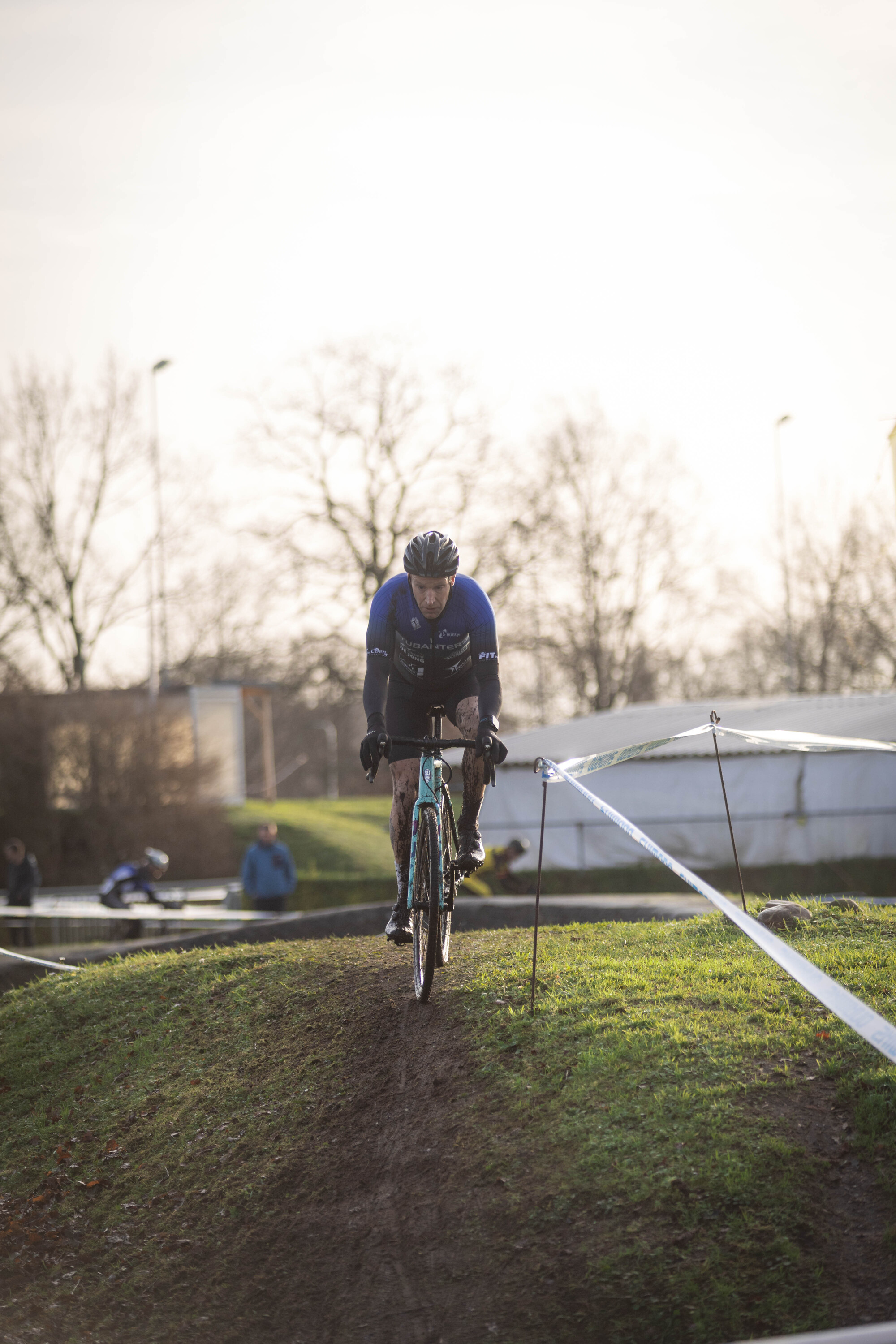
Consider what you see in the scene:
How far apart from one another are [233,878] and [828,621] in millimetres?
26658

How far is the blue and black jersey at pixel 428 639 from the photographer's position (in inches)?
260

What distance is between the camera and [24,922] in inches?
757

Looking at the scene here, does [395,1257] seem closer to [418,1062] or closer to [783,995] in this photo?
[418,1062]

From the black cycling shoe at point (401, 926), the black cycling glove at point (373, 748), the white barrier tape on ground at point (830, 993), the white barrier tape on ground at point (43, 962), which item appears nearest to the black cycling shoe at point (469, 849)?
the black cycling shoe at point (401, 926)

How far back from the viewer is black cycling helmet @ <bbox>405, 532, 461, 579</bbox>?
251 inches

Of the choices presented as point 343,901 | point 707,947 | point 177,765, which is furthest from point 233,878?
point 707,947

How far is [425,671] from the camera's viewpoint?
668 centimetres

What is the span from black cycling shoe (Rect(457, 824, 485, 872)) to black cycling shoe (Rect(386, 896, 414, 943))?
0.42m

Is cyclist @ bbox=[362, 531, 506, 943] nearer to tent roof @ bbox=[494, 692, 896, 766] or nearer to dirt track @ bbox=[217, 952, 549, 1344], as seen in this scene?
dirt track @ bbox=[217, 952, 549, 1344]

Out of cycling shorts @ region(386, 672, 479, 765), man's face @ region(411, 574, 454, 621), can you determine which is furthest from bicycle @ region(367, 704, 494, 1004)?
man's face @ region(411, 574, 454, 621)

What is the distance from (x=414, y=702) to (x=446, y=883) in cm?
112

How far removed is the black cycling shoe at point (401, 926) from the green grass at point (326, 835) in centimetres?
1954

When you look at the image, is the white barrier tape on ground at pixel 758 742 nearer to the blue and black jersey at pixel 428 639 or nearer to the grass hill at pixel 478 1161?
the blue and black jersey at pixel 428 639

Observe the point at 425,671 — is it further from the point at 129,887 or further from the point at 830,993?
the point at 129,887
